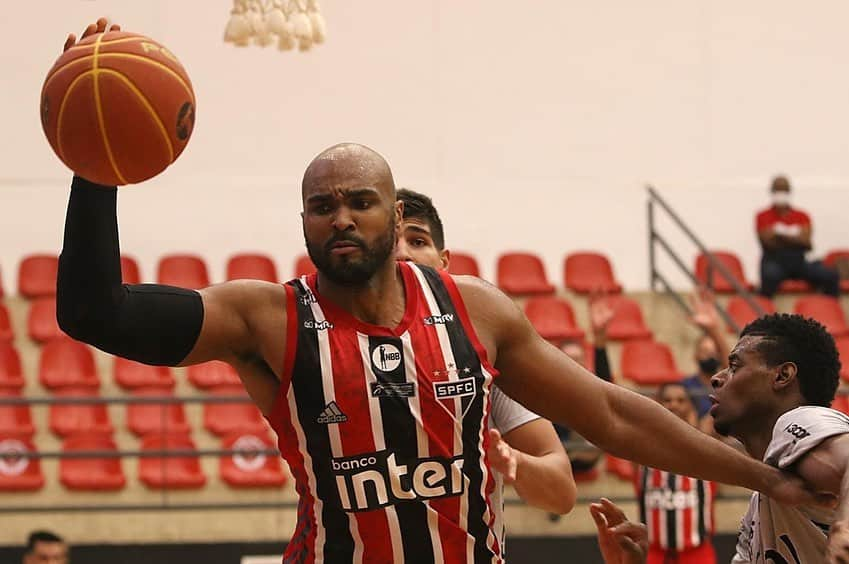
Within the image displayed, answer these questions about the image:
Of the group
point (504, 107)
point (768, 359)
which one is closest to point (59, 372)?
point (504, 107)

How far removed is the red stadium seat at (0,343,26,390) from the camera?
1026 cm

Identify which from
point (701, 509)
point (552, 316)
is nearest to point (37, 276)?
point (552, 316)

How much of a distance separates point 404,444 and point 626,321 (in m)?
9.05

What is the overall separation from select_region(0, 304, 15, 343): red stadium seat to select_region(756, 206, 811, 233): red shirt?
730 cm

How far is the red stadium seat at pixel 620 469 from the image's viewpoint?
9.84m

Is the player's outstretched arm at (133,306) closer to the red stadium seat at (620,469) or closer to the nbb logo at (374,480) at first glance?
the nbb logo at (374,480)

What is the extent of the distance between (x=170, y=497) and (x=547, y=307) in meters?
4.05

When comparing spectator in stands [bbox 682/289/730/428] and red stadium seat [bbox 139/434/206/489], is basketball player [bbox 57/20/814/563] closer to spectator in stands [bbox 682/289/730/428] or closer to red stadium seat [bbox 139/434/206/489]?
red stadium seat [bbox 139/434/206/489]

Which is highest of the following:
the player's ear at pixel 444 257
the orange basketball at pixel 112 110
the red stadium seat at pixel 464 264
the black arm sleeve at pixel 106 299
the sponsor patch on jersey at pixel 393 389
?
the orange basketball at pixel 112 110

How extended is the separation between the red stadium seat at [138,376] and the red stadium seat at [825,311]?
19.6 feet

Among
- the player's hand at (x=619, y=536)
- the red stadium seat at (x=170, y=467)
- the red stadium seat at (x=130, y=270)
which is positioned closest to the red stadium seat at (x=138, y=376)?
the red stadium seat at (x=170, y=467)

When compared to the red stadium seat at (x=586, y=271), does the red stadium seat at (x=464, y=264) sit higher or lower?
higher

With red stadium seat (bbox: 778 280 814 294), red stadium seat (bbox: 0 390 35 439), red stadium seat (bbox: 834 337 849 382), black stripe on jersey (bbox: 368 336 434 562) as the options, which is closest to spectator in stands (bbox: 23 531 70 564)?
red stadium seat (bbox: 0 390 35 439)

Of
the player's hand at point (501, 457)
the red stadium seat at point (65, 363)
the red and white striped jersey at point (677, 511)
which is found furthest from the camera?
the red stadium seat at point (65, 363)
